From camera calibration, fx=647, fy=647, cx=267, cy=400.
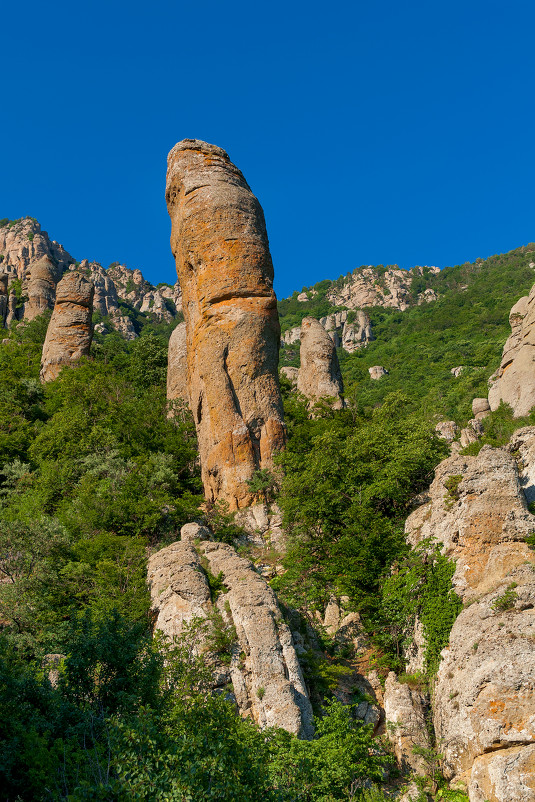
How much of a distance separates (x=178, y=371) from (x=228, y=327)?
377 inches

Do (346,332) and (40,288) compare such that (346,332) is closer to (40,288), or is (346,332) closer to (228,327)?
(40,288)

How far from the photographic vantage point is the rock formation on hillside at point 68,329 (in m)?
38.8

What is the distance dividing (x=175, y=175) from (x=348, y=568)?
20341mm

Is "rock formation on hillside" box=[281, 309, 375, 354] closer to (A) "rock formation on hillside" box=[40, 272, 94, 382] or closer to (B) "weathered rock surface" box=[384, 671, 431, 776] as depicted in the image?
(A) "rock formation on hillside" box=[40, 272, 94, 382]

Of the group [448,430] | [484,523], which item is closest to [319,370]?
[448,430]

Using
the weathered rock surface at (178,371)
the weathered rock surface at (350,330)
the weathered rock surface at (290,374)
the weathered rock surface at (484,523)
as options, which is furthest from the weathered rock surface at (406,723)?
the weathered rock surface at (350,330)

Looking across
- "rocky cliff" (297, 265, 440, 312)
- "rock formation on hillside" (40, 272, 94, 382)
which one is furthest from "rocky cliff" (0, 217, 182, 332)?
"rocky cliff" (297, 265, 440, 312)

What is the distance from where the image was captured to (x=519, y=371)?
34.8 m

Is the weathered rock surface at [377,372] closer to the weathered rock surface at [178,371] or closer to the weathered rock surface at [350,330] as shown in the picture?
the weathered rock surface at [350,330]

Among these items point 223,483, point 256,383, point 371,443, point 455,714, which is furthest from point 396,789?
point 256,383

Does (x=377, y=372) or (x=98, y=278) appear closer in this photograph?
(x=377, y=372)

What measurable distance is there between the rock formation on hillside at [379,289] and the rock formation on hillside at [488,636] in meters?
110

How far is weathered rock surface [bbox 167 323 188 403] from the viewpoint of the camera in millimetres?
33500

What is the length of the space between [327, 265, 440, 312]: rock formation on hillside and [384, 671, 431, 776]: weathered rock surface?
11316cm
